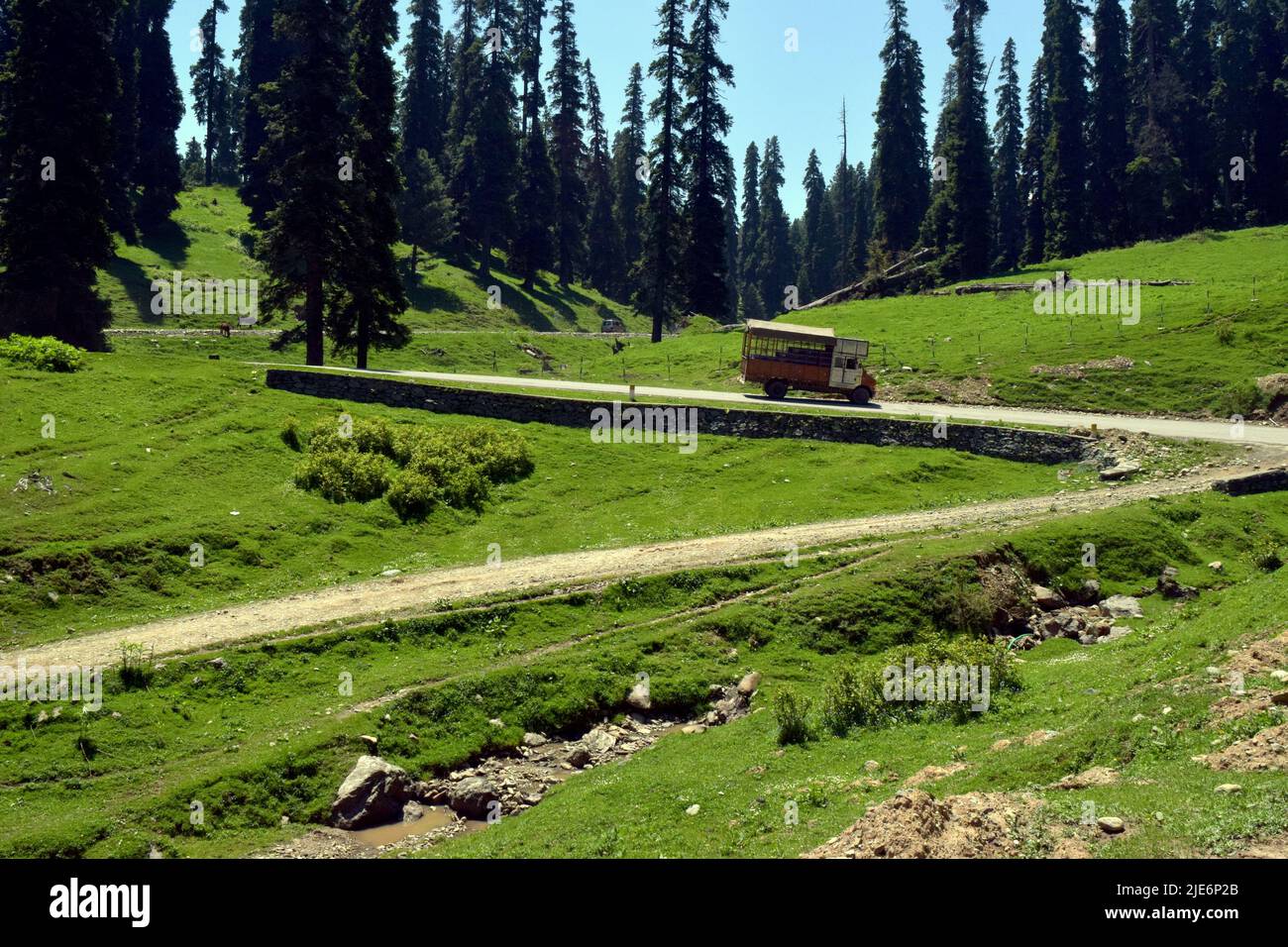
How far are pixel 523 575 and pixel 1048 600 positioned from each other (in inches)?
574

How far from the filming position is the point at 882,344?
5656 cm

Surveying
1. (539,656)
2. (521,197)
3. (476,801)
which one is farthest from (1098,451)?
(521,197)

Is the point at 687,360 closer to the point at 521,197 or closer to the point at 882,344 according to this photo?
the point at 882,344

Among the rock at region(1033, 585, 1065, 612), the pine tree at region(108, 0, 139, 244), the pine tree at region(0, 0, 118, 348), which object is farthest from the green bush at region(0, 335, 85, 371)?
the pine tree at region(108, 0, 139, 244)

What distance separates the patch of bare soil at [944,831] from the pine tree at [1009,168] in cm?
9829

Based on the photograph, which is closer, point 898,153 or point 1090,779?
point 1090,779

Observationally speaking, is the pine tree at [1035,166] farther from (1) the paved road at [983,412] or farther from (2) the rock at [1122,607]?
(2) the rock at [1122,607]

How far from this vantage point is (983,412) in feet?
147

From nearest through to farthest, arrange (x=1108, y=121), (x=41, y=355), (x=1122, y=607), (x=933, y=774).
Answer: (x=933, y=774)
(x=1122, y=607)
(x=41, y=355)
(x=1108, y=121)

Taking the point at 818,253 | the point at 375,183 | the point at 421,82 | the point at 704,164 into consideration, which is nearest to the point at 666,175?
the point at 704,164

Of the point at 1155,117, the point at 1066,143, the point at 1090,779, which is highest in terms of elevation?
the point at 1155,117

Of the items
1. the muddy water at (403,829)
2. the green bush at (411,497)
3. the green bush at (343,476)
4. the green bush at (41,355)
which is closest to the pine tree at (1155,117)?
the green bush at (411,497)

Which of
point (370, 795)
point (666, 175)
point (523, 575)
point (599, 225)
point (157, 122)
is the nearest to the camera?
point (370, 795)

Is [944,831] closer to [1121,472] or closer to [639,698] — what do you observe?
[639,698]
